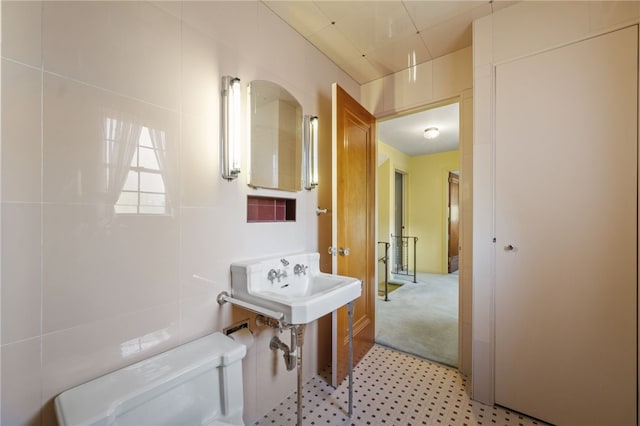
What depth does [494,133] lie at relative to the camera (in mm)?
1648

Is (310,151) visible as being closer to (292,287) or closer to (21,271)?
(292,287)

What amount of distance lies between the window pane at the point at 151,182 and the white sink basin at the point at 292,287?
0.52 m

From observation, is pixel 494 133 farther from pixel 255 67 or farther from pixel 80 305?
pixel 80 305

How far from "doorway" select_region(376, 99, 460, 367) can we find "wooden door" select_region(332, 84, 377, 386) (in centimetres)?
53

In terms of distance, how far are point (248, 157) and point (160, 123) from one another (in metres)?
0.46

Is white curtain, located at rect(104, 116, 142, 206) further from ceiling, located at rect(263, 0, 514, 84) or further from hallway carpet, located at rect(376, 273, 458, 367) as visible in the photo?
hallway carpet, located at rect(376, 273, 458, 367)

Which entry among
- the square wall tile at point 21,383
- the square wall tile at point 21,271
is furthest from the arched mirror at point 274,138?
the square wall tile at point 21,383

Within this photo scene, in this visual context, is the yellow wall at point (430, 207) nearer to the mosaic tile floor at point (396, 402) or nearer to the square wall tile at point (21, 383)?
the mosaic tile floor at point (396, 402)

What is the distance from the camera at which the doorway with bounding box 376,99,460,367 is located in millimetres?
2850

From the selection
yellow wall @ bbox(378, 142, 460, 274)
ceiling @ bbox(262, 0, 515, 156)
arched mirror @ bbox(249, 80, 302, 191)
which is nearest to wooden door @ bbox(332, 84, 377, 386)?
arched mirror @ bbox(249, 80, 302, 191)

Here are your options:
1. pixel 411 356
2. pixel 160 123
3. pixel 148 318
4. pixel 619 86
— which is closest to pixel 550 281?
pixel 619 86

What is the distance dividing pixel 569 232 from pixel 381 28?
1.66 metres

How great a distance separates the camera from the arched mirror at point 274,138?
1.53 metres

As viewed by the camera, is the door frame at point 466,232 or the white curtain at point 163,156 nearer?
the white curtain at point 163,156
